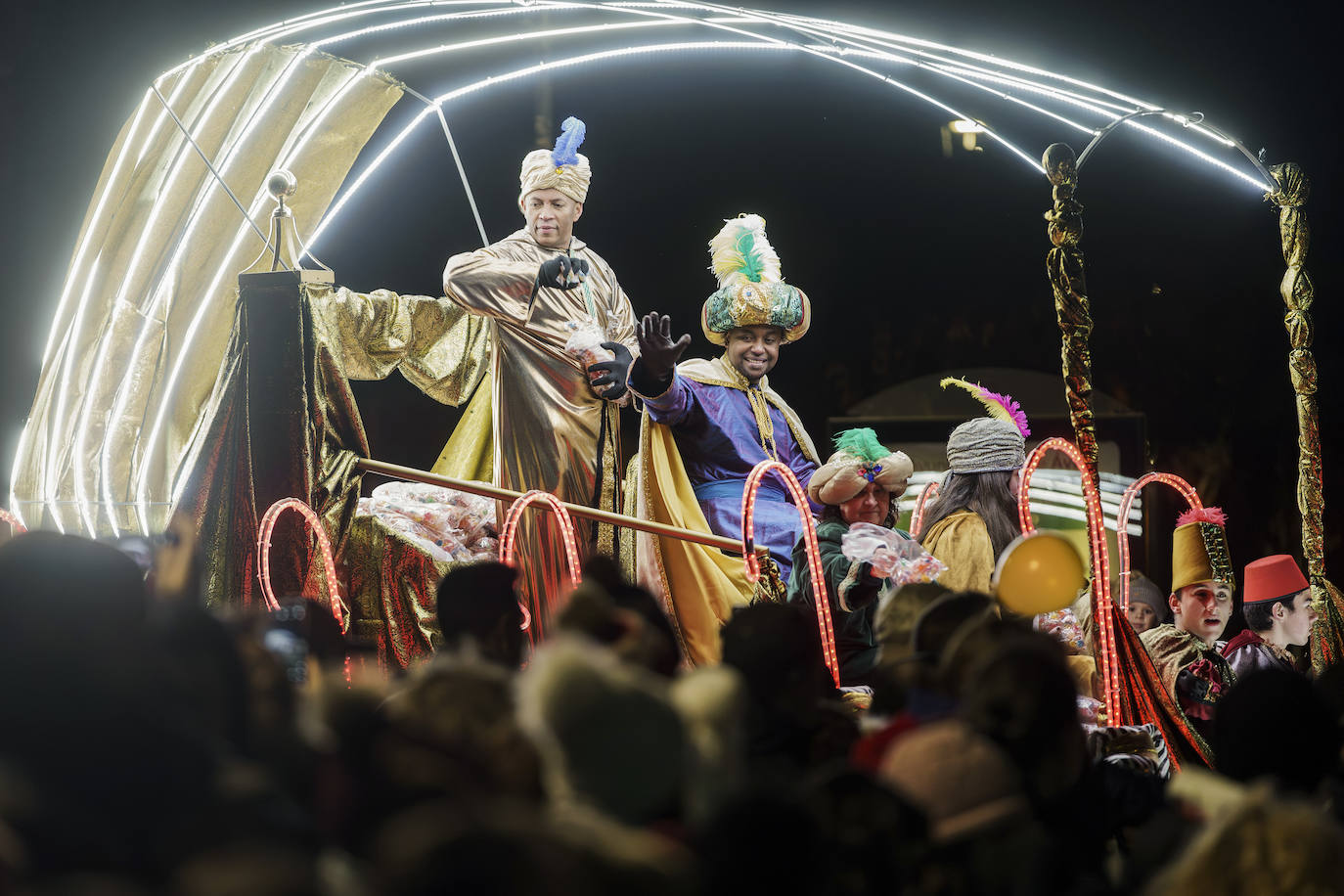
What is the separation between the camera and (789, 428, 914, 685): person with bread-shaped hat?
14.8 ft

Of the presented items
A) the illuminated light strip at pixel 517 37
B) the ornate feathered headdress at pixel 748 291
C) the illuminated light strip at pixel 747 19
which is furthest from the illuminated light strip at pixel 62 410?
the ornate feathered headdress at pixel 748 291

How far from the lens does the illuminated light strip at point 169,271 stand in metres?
6.25

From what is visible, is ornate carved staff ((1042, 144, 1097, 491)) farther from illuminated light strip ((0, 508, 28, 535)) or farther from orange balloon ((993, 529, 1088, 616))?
illuminated light strip ((0, 508, 28, 535))

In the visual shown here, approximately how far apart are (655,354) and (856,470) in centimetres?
118

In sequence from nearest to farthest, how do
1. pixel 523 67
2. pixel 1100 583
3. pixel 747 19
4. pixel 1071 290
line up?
pixel 1100 583, pixel 1071 290, pixel 747 19, pixel 523 67

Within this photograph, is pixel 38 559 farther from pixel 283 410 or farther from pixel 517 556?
pixel 517 556

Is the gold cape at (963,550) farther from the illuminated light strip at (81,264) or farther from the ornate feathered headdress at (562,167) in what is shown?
the illuminated light strip at (81,264)

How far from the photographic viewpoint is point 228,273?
659 centimetres

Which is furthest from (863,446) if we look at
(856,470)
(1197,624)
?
(1197,624)

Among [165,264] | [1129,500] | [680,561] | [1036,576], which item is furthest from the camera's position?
[165,264]

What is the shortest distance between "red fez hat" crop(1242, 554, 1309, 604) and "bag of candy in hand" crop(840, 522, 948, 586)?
1866mm

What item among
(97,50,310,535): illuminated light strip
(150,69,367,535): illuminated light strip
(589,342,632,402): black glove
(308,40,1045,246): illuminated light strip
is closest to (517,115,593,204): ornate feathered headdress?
(308,40,1045,246): illuminated light strip

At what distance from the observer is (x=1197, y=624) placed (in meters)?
5.43

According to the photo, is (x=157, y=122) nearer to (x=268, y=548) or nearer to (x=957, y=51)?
(x=268, y=548)
